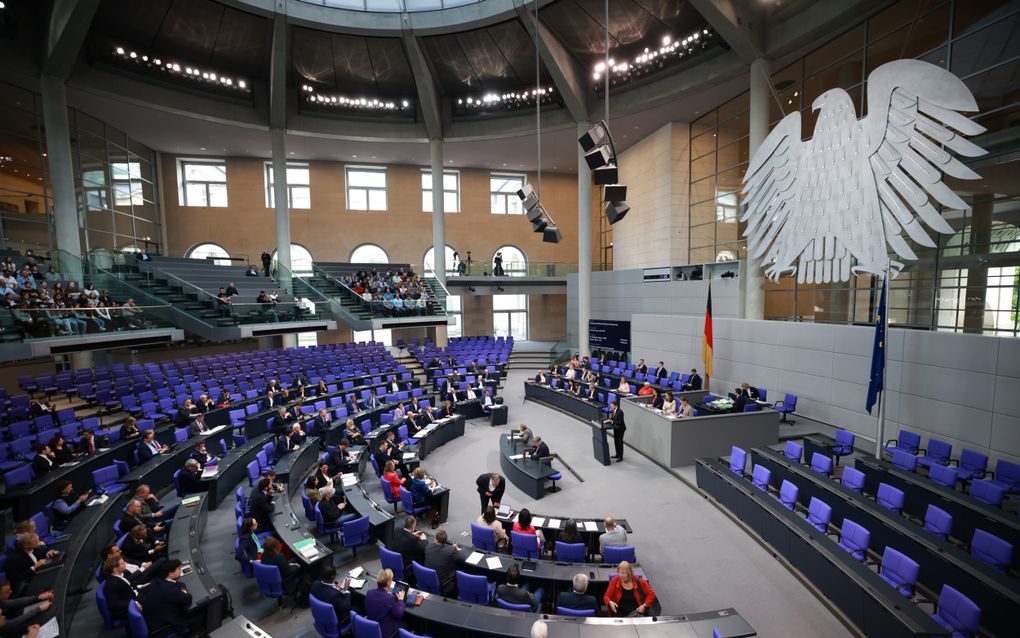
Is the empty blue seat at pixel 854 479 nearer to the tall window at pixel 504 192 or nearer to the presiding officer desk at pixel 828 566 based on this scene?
the presiding officer desk at pixel 828 566

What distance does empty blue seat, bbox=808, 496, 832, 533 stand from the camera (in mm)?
6574

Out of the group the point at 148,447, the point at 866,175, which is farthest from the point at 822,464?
the point at 148,447

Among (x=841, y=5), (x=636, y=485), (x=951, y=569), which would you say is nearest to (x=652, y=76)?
(x=841, y=5)

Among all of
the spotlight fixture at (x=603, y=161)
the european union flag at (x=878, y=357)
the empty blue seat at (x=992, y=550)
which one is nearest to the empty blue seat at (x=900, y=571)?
the empty blue seat at (x=992, y=550)

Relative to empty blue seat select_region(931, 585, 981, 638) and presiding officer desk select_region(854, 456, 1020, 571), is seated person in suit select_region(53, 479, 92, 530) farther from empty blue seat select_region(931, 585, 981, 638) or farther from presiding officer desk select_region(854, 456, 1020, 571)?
presiding officer desk select_region(854, 456, 1020, 571)

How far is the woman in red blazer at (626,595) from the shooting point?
16.3 ft

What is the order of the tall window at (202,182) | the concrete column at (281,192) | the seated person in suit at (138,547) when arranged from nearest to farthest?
1. the seated person in suit at (138,547)
2. the concrete column at (281,192)
3. the tall window at (202,182)

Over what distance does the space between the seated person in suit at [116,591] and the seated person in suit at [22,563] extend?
0.97m

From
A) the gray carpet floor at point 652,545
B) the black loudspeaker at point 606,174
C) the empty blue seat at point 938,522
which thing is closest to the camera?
the gray carpet floor at point 652,545

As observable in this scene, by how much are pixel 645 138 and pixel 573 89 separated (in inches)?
191

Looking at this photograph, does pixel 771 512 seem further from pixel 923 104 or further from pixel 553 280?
pixel 553 280

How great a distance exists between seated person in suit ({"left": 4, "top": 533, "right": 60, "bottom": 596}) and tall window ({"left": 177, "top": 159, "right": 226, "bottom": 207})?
24248mm

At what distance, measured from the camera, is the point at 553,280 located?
87.1 ft

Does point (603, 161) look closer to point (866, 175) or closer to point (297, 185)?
point (866, 175)
